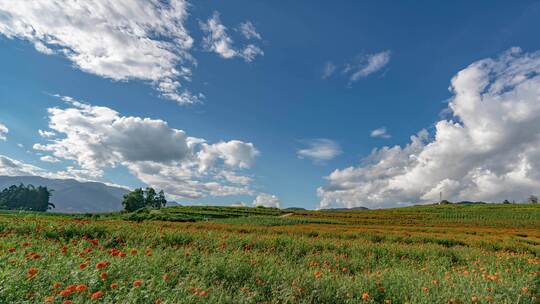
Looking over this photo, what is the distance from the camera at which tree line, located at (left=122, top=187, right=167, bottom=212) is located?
91875mm

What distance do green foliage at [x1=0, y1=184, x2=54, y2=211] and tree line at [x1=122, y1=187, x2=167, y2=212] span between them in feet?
154

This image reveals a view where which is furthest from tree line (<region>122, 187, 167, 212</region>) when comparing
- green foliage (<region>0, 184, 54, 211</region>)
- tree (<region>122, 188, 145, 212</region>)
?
green foliage (<region>0, 184, 54, 211</region>)

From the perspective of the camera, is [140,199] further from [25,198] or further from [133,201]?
[25,198]

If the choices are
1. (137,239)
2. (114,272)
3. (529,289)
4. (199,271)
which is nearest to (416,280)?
(529,289)

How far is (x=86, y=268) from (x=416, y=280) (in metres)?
6.32

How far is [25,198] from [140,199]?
55.0 metres

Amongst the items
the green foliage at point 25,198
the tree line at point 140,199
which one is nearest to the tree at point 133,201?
the tree line at point 140,199

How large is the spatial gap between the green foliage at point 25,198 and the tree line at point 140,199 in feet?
154

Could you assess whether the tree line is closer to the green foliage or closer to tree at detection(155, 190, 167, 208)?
tree at detection(155, 190, 167, 208)

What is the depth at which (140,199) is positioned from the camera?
95625 mm

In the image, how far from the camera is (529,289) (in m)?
5.83

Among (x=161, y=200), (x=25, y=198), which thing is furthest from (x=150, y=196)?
(x=25, y=198)

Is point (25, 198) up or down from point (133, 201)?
down

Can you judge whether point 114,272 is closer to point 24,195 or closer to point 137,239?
point 137,239
